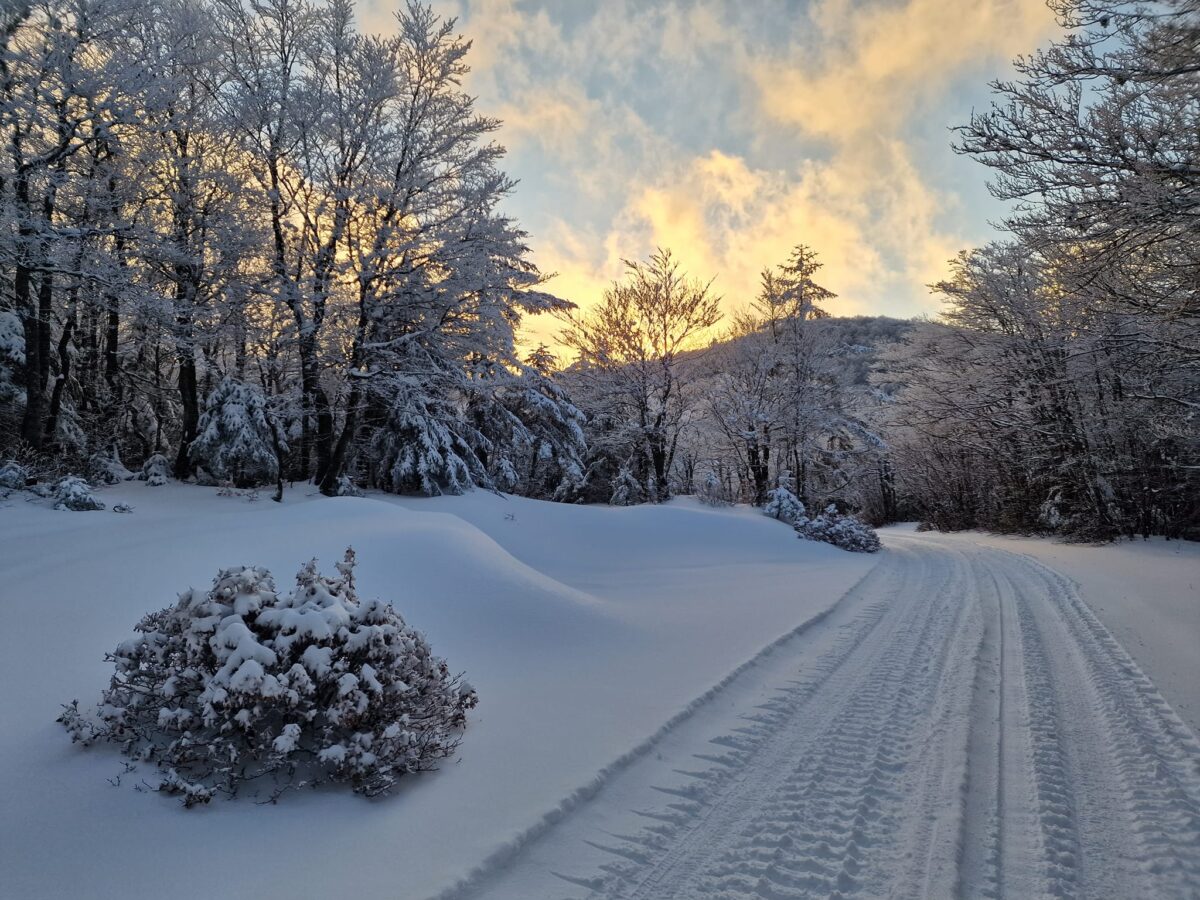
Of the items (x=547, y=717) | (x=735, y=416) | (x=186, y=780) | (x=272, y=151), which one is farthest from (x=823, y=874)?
(x=735, y=416)

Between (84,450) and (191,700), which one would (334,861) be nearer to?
(191,700)

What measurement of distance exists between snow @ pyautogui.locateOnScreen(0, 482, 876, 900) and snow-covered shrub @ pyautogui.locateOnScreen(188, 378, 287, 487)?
1.78 meters

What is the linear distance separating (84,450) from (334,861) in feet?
48.2

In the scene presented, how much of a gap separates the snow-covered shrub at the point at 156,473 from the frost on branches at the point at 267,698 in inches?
409

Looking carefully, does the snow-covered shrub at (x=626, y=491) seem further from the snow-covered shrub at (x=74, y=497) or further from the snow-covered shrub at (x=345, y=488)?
the snow-covered shrub at (x=74, y=497)

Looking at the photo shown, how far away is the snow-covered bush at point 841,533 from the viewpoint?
14.3m

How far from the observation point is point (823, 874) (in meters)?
2.74

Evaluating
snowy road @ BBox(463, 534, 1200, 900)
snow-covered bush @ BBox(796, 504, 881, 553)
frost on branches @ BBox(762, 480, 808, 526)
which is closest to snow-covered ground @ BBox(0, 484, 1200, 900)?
snowy road @ BBox(463, 534, 1200, 900)

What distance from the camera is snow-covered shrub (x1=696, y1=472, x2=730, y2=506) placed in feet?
59.5

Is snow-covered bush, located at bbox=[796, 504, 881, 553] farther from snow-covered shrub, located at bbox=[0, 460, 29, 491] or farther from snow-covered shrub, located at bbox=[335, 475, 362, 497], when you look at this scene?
snow-covered shrub, located at bbox=[0, 460, 29, 491]

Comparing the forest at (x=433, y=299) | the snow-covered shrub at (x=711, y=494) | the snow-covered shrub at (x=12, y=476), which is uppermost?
the forest at (x=433, y=299)

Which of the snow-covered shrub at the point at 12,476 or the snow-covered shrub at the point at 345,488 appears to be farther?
the snow-covered shrub at the point at 345,488

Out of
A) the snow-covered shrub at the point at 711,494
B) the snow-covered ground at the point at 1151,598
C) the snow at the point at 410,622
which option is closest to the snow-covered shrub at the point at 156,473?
the snow at the point at 410,622

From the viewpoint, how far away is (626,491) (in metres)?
20.3
